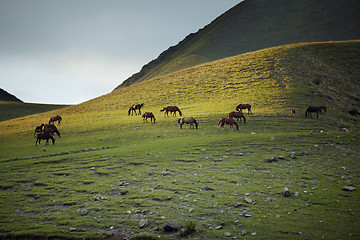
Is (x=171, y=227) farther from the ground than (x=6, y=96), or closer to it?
closer to it

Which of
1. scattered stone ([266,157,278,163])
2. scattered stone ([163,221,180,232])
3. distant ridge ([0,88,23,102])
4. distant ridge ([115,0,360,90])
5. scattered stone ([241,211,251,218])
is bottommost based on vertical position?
scattered stone ([241,211,251,218])

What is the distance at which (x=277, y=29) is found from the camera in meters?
159

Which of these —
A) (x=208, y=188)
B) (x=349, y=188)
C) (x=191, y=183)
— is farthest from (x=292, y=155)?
(x=191, y=183)

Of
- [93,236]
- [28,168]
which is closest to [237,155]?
[93,236]

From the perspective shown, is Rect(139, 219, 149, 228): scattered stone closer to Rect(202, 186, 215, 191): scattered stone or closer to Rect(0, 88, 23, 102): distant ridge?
Rect(202, 186, 215, 191): scattered stone

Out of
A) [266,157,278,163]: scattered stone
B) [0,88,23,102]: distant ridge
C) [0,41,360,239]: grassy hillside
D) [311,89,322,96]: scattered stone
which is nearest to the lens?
[0,41,360,239]: grassy hillside

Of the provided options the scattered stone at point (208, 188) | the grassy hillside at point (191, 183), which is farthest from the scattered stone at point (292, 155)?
the scattered stone at point (208, 188)

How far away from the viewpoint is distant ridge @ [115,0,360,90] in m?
138

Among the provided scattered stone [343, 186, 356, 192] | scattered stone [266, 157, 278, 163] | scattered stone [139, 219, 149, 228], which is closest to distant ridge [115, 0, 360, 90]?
scattered stone [266, 157, 278, 163]

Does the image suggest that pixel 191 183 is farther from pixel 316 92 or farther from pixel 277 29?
pixel 277 29

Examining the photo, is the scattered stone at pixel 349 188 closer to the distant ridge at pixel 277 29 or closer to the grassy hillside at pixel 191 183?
the grassy hillside at pixel 191 183

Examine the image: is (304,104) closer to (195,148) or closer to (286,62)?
(286,62)

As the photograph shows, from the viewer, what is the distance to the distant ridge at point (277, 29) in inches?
5418

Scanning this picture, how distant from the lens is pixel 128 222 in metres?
9.28
